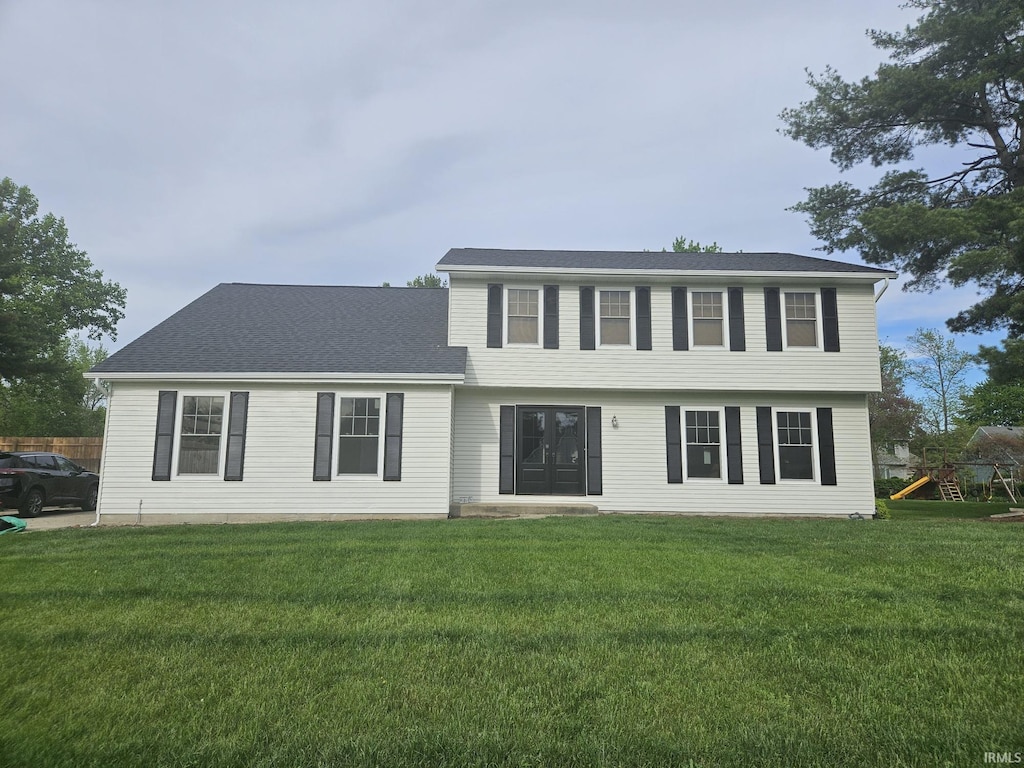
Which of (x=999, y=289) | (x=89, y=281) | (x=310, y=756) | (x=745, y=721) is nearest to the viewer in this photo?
(x=310, y=756)

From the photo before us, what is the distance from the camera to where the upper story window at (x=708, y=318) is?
1341 cm

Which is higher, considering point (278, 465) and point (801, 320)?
point (801, 320)

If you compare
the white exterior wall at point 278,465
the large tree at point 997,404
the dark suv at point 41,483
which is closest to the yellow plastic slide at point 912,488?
the large tree at point 997,404

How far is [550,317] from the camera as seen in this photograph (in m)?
13.4

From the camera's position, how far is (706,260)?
14492 mm

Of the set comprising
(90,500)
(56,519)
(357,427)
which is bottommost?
(56,519)

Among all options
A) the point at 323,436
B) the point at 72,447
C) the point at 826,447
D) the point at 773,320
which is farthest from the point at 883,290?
the point at 72,447

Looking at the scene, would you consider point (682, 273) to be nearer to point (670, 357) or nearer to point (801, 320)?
point (670, 357)

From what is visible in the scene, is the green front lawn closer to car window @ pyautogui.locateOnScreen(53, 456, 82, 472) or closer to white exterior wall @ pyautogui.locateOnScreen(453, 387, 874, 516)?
white exterior wall @ pyautogui.locateOnScreen(453, 387, 874, 516)

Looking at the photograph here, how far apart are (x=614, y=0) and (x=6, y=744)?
11.4 meters

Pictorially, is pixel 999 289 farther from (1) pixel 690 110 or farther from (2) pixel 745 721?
(2) pixel 745 721

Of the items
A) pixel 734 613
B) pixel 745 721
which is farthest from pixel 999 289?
pixel 745 721

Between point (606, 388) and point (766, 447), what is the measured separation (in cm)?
369

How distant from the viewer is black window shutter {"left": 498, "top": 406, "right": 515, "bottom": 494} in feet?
43.0
